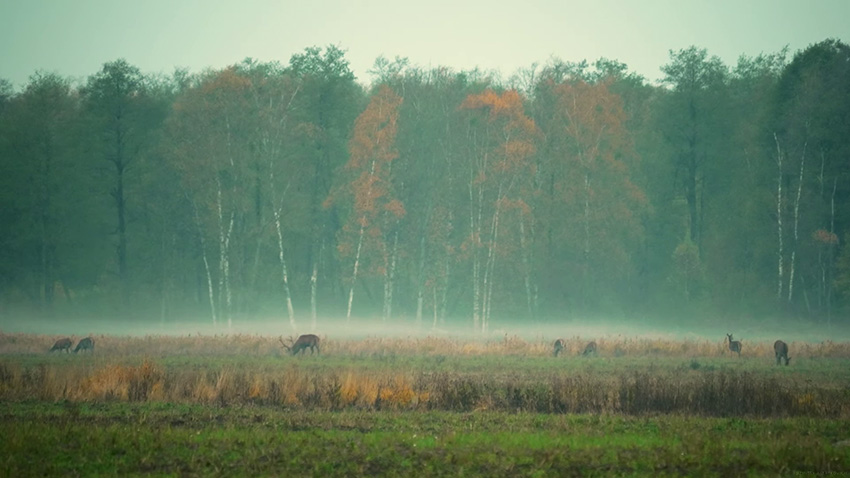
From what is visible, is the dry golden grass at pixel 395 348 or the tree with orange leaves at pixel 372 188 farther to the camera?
the tree with orange leaves at pixel 372 188

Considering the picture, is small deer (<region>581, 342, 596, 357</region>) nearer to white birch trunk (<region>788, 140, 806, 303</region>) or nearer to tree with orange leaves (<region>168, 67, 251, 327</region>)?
white birch trunk (<region>788, 140, 806, 303</region>)

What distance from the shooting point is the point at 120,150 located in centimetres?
6675

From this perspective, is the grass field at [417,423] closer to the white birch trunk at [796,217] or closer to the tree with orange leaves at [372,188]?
the tree with orange leaves at [372,188]

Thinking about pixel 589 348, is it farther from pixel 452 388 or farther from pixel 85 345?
pixel 85 345

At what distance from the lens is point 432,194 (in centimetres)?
6644

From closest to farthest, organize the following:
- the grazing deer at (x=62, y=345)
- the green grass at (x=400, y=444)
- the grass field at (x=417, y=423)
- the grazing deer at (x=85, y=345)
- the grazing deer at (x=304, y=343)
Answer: the green grass at (x=400, y=444) < the grass field at (x=417, y=423) < the grazing deer at (x=62, y=345) < the grazing deer at (x=85, y=345) < the grazing deer at (x=304, y=343)

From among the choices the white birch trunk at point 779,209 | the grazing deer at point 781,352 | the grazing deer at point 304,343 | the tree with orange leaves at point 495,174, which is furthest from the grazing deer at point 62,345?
the white birch trunk at point 779,209

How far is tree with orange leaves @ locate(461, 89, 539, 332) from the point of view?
61.6m

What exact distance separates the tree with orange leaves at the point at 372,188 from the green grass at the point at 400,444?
4115 centimetres

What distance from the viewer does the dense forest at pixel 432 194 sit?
6125 centimetres

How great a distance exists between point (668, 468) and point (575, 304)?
55.4 m

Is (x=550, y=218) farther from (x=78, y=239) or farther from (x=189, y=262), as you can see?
(x=78, y=239)

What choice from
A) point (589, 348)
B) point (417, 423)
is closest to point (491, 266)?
point (589, 348)

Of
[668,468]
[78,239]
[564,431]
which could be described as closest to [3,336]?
[78,239]
